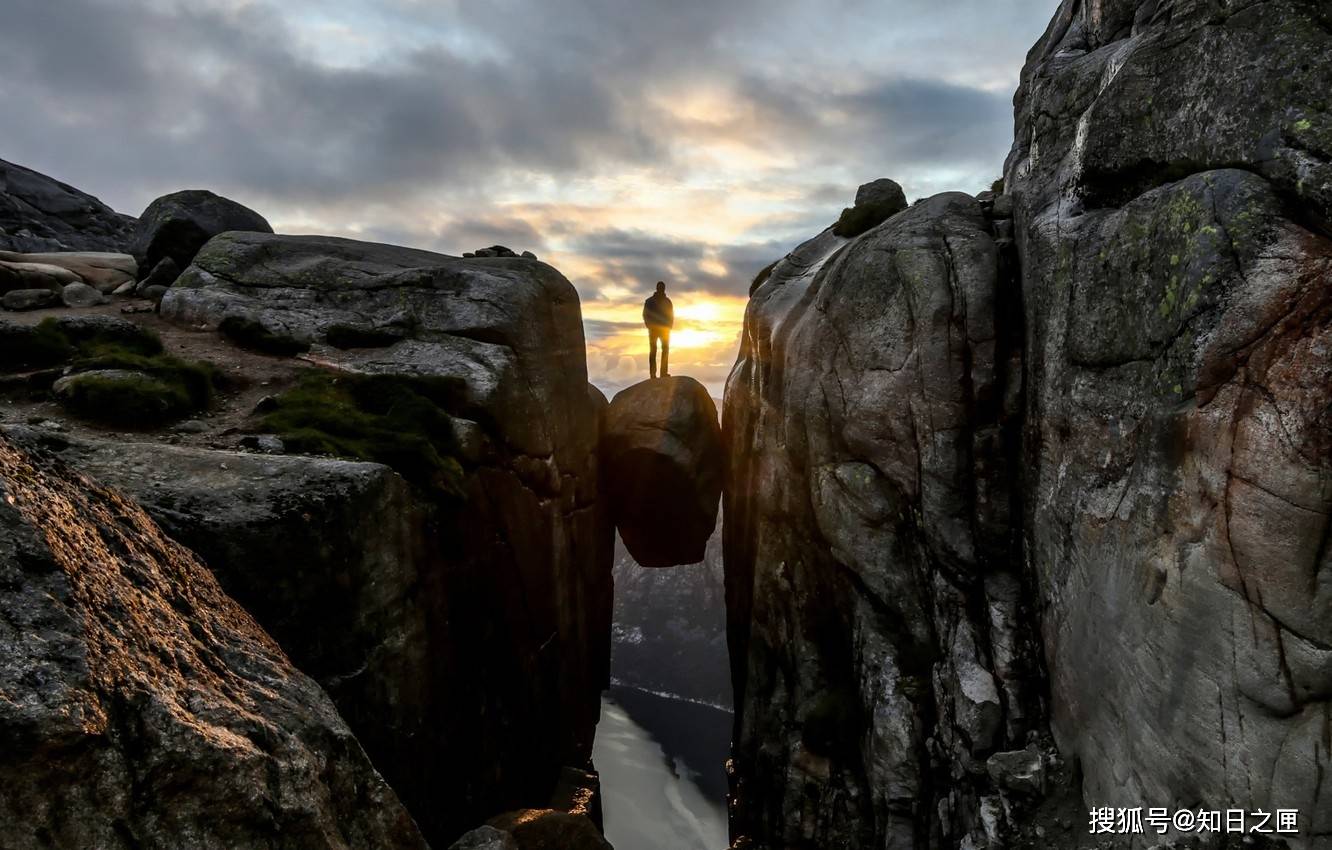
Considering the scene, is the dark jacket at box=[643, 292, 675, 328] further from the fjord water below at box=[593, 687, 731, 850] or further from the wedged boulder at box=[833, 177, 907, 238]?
the fjord water below at box=[593, 687, 731, 850]

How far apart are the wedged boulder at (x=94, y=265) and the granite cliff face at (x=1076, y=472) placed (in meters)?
31.8

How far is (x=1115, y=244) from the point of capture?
14.9 meters

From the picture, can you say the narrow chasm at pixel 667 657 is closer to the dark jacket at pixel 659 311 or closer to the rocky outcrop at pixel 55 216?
the dark jacket at pixel 659 311

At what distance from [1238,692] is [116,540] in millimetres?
16487

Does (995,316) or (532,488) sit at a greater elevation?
(995,316)

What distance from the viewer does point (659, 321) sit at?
131 ft

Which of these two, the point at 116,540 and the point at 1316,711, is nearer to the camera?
the point at 116,540

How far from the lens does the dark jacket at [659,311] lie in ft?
131

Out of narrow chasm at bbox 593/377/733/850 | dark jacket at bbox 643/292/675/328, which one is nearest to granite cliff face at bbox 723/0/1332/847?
narrow chasm at bbox 593/377/733/850

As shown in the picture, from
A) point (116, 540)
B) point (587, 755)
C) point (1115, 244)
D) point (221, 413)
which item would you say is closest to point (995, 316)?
point (1115, 244)

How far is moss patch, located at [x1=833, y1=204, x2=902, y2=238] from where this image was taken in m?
29.6

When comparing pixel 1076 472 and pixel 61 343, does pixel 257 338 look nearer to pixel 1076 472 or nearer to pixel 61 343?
pixel 61 343

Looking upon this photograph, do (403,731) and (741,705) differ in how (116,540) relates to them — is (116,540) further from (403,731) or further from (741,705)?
(741,705)

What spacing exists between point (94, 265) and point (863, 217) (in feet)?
122
